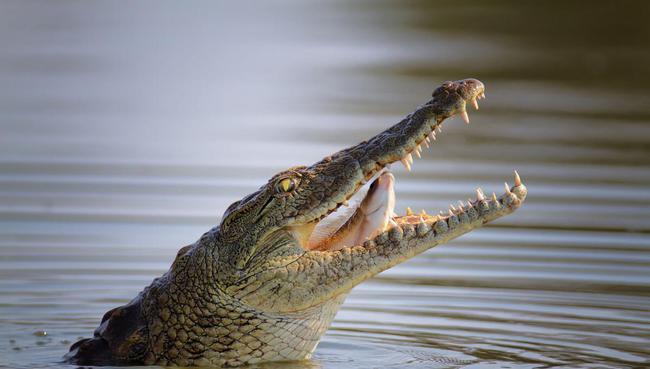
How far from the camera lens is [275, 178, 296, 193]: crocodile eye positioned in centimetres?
744

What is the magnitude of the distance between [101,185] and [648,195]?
464 cm

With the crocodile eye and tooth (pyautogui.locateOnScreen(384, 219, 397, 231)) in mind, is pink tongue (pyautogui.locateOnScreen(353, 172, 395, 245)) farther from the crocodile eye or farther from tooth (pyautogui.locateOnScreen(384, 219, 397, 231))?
the crocodile eye

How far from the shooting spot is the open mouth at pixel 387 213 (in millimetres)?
7062

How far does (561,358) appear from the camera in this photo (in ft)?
26.3

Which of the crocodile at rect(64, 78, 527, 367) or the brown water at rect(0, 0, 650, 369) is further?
the brown water at rect(0, 0, 650, 369)

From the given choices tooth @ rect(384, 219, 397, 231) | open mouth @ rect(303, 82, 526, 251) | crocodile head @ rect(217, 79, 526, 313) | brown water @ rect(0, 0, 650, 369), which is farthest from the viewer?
brown water @ rect(0, 0, 650, 369)

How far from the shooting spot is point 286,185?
7.44 m

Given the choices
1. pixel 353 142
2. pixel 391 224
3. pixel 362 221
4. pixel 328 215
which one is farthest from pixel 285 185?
pixel 353 142

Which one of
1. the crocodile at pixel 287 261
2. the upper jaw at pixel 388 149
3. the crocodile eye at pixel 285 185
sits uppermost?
the upper jaw at pixel 388 149

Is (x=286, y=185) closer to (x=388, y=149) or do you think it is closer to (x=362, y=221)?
(x=362, y=221)

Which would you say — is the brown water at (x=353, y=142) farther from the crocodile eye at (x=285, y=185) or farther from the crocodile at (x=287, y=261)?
the crocodile eye at (x=285, y=185)

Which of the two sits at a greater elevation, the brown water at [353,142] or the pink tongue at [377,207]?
the brown water at [353,142]

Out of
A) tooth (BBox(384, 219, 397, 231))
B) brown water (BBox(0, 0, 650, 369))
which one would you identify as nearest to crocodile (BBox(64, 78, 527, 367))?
tooth (BBox(384, 219, 397, 231))

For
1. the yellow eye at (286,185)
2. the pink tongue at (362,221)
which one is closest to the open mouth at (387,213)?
the pink tongue at (362,221)
